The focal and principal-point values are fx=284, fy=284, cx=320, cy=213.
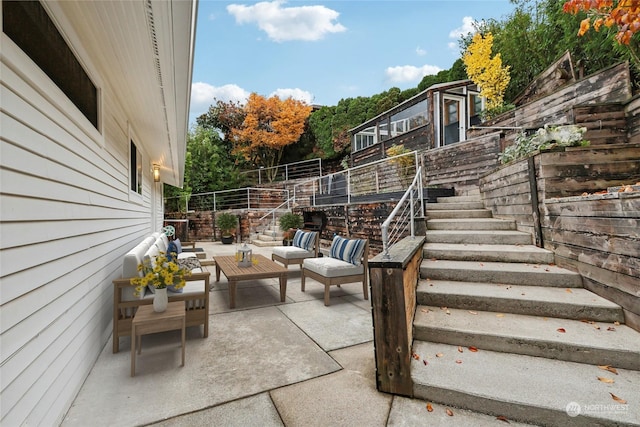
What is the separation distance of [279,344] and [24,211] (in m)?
2.14

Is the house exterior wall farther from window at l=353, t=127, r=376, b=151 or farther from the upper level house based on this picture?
window at l=353, t=127, r=376, b=151

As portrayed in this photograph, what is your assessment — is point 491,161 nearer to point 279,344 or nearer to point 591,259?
point 591,259

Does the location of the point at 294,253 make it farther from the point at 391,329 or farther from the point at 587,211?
the point at 587,211

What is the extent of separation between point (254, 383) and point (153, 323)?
967mm

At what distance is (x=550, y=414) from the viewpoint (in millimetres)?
1586

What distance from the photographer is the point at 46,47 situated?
1776 mm

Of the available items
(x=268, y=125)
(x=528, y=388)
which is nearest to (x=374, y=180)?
(x=528, y=388)

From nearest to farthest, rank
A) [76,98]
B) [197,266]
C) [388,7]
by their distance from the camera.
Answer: [76,98] < [197,266] < [388,7]

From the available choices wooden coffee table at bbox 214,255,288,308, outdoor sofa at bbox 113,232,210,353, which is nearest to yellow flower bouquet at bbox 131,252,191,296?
outdoor sofa at bbox 113,232,210,353

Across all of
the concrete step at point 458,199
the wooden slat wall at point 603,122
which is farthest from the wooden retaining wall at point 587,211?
the wooden slat wall at point 603,122

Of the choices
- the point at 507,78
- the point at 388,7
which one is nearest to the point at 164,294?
the point at 507,78

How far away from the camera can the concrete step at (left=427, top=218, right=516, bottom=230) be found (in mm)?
3924

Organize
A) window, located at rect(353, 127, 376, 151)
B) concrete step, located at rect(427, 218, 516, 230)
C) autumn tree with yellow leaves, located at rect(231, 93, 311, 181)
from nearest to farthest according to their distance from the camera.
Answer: concrete step, located at rect(427, 218, 516, 230), window, located at rect(353, 127, 376, 151), autumn tree with yellow leaves, located at rect(231, 93, 311, 181)

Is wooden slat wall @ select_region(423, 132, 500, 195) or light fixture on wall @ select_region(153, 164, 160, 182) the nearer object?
wooden slat wall @ select_region(423, 132, 500, 195)
